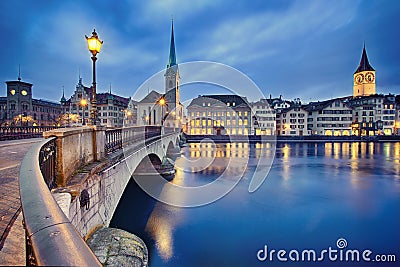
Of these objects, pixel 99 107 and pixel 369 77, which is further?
pixel 369 77

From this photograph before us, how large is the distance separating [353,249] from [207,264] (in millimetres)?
8336

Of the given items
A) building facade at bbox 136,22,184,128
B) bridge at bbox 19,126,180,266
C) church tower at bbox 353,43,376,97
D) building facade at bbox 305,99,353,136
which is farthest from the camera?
church tower at bbox 353,43,376,97

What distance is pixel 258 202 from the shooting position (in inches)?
836

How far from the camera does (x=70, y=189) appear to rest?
18.2ft

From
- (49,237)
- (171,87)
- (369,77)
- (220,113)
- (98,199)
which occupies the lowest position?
(98,199)

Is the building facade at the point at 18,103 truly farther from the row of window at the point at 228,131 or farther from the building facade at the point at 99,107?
the row of window at the point at 228,131

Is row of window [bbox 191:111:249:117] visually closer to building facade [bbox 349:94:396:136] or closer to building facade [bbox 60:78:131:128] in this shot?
building facade [bbox 60:78:131:128]

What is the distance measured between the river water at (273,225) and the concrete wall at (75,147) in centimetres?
645

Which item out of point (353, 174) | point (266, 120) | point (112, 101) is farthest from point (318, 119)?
point (112, 101)

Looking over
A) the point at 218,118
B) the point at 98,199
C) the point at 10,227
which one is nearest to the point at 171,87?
the point at 218,118

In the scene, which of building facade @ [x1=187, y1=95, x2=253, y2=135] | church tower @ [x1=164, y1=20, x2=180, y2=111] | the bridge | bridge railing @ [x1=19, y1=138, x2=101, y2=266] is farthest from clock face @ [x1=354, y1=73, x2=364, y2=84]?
bridge railing @ [x1=19, y1=138, x2=101, y2=266]

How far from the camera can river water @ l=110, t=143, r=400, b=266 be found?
1299 cm

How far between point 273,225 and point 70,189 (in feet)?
46.9

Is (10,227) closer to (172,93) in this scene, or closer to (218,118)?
(172,93)
